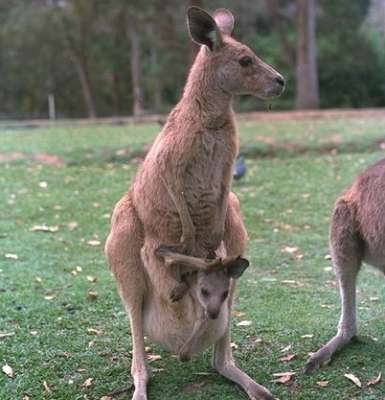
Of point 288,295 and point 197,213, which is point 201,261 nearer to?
point 197,213

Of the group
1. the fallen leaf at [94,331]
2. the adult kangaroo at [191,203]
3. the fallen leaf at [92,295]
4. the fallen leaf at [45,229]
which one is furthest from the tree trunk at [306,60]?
the adult kangaroo at [191,203]

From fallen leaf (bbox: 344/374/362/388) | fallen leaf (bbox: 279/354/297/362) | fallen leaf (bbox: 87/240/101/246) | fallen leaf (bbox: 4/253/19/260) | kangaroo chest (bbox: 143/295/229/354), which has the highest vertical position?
kangaroo chest (bbox: 143/295/229/354)

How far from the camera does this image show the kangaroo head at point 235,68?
278cm

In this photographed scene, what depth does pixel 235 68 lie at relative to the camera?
9.17 ft

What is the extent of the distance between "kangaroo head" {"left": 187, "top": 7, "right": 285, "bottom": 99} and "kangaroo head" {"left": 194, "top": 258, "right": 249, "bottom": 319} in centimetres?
68

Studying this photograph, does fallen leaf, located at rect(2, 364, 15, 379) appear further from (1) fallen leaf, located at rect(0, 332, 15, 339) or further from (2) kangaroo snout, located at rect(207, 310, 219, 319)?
(2) kangaroo snout, located at rect(207, 310, 219, 319)

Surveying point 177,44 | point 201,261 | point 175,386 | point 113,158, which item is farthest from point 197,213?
point 177,44

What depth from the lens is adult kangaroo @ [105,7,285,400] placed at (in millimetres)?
2793

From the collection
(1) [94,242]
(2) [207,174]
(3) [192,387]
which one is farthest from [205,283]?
(1) [94,242]

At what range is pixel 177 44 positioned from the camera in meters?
25.8

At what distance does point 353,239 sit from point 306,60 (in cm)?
1766

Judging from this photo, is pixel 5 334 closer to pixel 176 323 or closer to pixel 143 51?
pixel 176 323

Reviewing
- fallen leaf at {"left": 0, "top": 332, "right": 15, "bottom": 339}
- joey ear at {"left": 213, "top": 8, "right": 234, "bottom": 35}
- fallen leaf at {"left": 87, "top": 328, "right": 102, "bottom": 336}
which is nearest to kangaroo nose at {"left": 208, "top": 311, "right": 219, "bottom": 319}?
joey ear at {"left": 213, "top": 8, "right": 234, "bottom": 35}

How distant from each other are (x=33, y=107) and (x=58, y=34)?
402 cm
